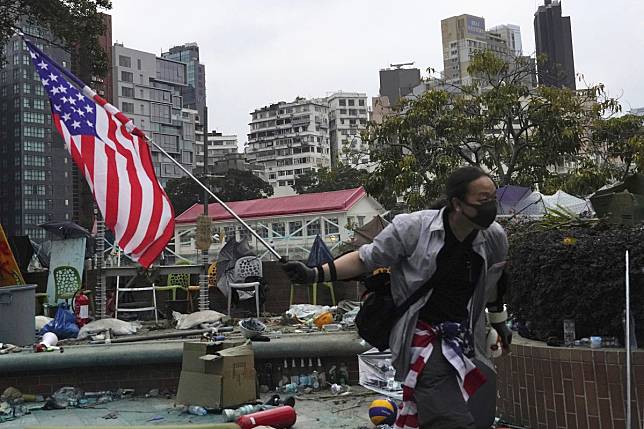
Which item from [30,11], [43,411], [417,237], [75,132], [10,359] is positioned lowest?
[43,411]

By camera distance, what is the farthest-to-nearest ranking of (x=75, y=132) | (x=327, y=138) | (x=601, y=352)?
1. (x=327, y=138)
2. (x=75, y=132)
3. (x=601, y=352)

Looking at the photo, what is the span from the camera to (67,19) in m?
13.7

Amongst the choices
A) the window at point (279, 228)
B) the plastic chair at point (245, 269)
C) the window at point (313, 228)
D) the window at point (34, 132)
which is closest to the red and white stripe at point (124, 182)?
the plastic chair at point (245, 269)

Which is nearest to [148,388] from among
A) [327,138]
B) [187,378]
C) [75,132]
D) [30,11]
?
[187,378]

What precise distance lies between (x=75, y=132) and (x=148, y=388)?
126 inches

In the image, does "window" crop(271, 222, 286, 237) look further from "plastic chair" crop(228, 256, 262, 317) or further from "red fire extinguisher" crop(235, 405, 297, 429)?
Result: "red fire extinguisher" crop(235, 405, 297, 429)

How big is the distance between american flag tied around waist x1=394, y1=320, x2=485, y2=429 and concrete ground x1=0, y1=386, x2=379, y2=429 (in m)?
2.15

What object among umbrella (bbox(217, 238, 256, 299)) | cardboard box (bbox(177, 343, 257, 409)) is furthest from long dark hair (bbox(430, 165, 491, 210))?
umbrella (bbox(217, 238, 256, 299))

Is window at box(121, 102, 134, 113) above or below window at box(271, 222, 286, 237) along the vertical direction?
above

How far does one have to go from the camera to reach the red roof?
27797 millimetres

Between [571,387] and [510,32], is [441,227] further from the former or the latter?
[510,32]

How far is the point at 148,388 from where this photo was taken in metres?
6.21

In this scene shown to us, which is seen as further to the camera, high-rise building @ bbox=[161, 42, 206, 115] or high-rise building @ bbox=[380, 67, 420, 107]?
high-rise building @ bbox=[161, 42, 206, 115]

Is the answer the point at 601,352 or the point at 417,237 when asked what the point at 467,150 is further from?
the point at 417,237
